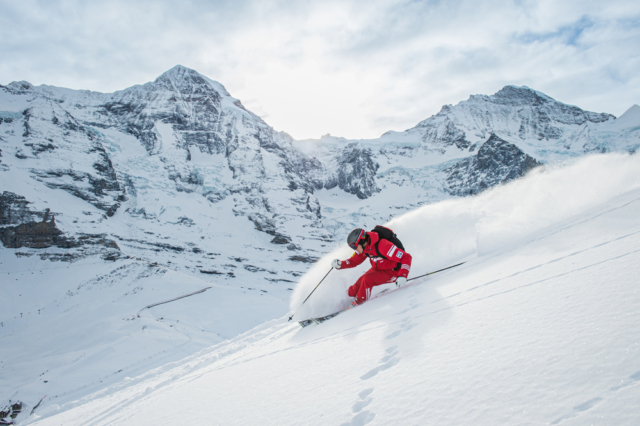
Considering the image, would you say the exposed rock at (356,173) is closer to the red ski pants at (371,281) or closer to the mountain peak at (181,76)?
the mountain peak at (181,76)

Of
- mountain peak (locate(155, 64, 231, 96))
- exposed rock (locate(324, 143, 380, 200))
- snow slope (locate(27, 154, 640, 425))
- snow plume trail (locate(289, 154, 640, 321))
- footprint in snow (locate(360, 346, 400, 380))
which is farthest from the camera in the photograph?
exposed rock (locate(324, 143, 380, 200))

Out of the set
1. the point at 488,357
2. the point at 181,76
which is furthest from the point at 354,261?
the point at 181,76

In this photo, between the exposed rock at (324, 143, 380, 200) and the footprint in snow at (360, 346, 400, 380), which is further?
the exposed rock at (324, 143, 380, 200)

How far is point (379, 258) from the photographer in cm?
636

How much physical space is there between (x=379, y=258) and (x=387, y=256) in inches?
9.6

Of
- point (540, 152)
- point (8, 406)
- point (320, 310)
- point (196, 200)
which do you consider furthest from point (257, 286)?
point (540, 152)

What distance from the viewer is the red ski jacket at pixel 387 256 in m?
6.17

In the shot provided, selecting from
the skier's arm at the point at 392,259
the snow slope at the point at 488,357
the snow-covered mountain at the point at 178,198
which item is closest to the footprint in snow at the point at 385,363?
the snow slope at the point at 488,357

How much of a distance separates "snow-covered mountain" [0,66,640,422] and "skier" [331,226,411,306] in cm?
1622

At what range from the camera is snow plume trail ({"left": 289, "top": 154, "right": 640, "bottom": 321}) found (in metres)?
6.97

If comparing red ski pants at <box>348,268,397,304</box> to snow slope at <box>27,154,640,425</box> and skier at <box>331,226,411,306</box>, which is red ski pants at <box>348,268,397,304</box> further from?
snow slope at <box>27,154,640,425</box>

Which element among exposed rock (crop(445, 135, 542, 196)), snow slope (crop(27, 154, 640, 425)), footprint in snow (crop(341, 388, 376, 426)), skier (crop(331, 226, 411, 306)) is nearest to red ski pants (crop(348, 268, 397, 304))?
skier (crop(331, 226, 411, 306))

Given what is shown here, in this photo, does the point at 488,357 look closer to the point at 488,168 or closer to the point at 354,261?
the point at 354,261

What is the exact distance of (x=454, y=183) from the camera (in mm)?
142000
